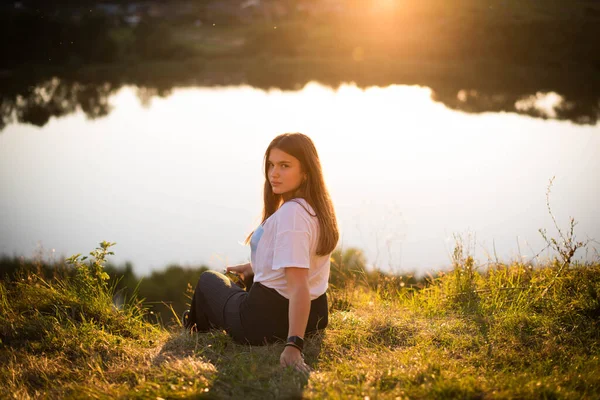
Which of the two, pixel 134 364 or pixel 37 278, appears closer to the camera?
pixel 134 364

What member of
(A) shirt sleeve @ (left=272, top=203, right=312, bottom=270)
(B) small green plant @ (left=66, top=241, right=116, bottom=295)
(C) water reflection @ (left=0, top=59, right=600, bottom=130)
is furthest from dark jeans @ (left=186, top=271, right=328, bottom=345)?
(C) water reflection @ (left=0, top=59, right=600, bottom=130)

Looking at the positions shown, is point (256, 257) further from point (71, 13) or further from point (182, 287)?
point (71, 13)

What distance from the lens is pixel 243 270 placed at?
4328 millimetres

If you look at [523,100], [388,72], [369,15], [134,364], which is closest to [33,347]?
[134,364]

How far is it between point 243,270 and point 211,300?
0.42 metres

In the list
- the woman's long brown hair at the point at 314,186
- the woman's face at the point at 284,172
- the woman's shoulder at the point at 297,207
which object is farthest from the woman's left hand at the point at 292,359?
the woman's face at the point at 284,172

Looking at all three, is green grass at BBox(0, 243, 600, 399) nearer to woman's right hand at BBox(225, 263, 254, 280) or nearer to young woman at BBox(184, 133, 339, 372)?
young woman at BBox(184, 133, 339, 372)

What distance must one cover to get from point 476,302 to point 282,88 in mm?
17981

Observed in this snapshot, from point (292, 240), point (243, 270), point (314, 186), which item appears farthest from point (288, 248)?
point (243, 270)

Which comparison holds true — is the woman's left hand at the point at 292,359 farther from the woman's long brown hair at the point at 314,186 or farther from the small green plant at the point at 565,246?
the small green plant at the point at 565,246

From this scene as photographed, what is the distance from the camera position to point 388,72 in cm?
2383

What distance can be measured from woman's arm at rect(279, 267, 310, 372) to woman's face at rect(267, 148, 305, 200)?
0.54 meters

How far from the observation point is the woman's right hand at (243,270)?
430 centimetres

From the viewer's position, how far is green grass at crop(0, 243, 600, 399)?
3.05m
